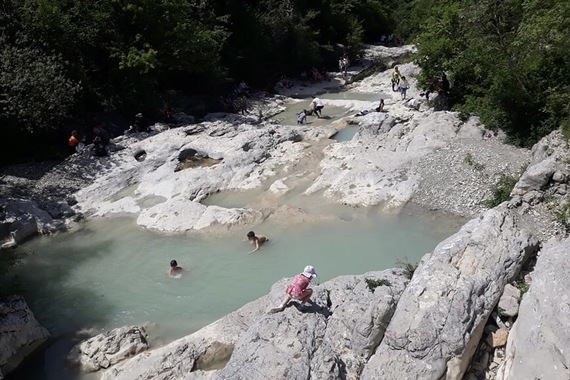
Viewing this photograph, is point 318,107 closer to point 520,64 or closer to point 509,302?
point 520,64

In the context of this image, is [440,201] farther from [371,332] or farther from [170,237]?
[170,237]

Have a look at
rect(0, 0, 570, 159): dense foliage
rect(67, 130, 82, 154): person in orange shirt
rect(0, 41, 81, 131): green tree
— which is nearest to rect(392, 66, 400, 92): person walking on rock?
rect(0, 0, 570, 159): dense foliage

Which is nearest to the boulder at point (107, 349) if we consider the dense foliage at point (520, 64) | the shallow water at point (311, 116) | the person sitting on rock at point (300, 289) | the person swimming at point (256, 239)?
the person sitting on rock at point (300, 289)

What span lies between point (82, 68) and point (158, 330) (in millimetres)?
17969

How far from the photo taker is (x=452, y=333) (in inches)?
375

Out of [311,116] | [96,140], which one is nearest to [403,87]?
[311,116]

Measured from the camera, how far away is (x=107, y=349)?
12.2m

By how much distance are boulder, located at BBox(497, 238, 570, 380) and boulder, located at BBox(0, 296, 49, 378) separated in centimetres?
1113

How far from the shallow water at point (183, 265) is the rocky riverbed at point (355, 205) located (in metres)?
0.90

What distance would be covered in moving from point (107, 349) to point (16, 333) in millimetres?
2324

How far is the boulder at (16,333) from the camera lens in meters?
11.9

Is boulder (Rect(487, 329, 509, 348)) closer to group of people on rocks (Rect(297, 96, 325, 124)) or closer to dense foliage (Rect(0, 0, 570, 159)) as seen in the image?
dense foliage (Rect(0, 0, 570, 159))

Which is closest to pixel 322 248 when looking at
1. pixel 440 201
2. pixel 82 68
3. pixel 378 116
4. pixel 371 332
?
pixel 440 201

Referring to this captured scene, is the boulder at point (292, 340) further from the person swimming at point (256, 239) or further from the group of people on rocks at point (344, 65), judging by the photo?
the group of people on rocks at point (344, 65)
